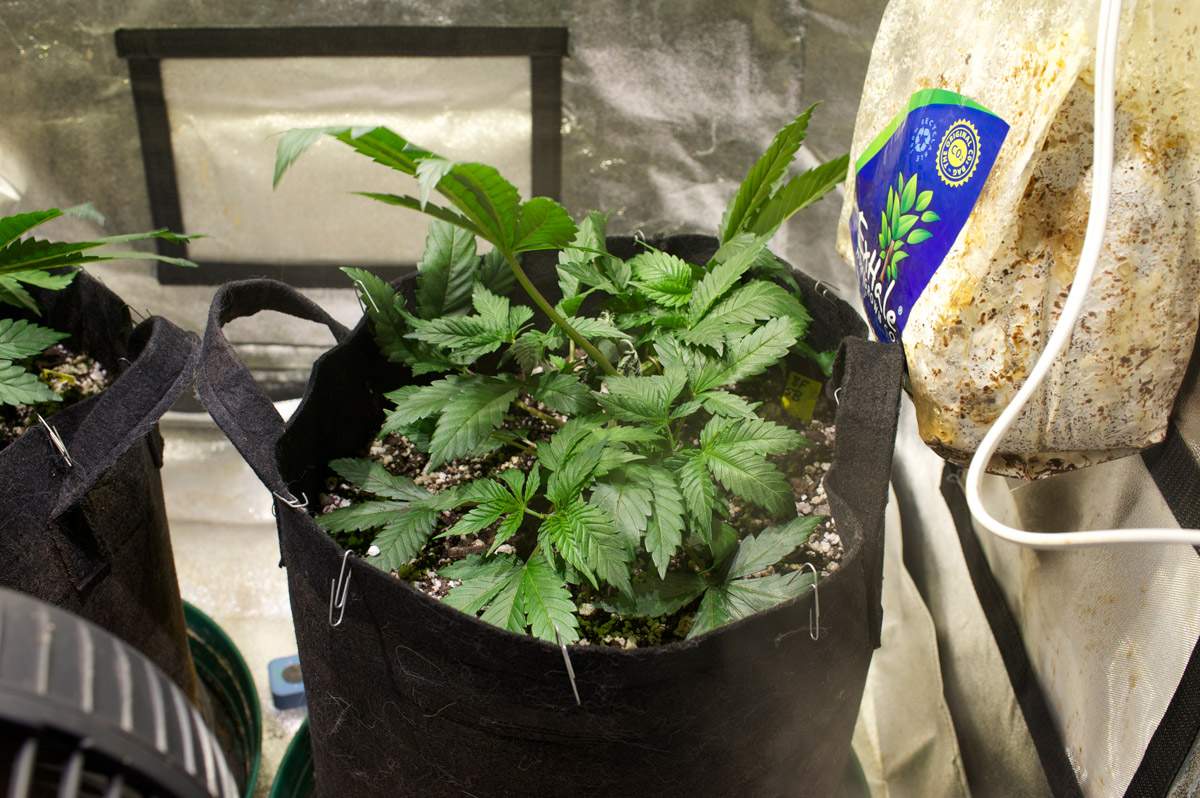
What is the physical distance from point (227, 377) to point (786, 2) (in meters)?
0.83

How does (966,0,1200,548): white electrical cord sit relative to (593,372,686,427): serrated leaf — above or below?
above

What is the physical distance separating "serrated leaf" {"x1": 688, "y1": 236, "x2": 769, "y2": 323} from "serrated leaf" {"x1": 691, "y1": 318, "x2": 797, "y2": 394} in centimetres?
4

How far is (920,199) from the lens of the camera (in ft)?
2.26

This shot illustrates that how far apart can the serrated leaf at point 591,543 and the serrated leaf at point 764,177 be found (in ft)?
1.11

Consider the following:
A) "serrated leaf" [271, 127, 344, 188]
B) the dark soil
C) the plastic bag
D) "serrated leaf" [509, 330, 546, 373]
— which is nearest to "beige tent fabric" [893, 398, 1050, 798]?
the plastic bag

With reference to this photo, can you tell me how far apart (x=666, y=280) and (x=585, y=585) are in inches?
10.5

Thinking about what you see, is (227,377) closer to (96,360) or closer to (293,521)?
(293,521)

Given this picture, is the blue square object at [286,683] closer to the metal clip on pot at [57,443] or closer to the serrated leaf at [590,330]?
the metal clip on pot at [57,443]

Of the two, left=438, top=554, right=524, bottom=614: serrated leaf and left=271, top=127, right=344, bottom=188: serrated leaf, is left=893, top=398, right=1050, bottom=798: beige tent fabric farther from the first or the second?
left=271, top=127, right=344, bottom=188: serrated leaf

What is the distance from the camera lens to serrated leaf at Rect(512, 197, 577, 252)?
620mm

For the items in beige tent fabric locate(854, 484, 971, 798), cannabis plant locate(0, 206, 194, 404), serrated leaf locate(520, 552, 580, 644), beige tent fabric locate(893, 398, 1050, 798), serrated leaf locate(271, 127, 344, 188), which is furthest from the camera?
beige tent fabric locate(854, 484, 971, 798)

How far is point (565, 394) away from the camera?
752mm

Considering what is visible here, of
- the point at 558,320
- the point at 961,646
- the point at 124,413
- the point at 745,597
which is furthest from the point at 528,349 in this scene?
the point at 961,646

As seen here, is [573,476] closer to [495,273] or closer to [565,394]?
[565,394]
